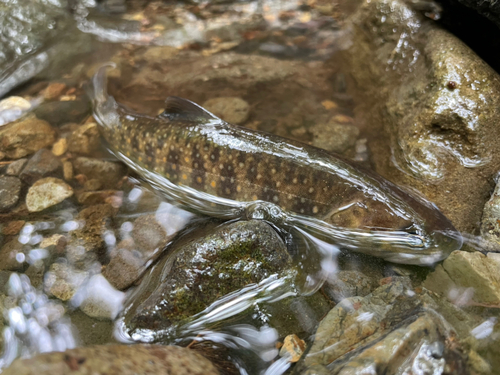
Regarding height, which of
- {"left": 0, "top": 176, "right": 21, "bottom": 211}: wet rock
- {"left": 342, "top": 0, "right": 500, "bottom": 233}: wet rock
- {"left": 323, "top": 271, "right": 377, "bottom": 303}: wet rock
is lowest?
{"left": 0, "top": 176, "right": 21, "bottom": 211}: wet rock

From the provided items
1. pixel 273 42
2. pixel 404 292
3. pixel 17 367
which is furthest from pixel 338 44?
pixel 17 367

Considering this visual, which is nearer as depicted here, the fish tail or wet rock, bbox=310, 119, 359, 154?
wet rock, bbox=310, 119, 359, 154

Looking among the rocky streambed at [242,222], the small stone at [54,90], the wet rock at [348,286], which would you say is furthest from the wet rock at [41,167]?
the wet rock at [348,286]

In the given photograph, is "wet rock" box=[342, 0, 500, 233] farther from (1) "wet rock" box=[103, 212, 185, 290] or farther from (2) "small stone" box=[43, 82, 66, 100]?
(2) "small stone" box=[43, 82, 66, 100]

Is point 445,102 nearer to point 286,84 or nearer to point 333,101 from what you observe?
point 333,101

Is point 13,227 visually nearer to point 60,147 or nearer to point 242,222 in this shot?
point 60,147

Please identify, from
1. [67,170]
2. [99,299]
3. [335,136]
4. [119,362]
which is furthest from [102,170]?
[335,136]

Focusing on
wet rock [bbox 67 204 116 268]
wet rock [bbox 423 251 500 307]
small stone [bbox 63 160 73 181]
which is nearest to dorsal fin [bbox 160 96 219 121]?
wet rock [bbox 67 204 116 268]
